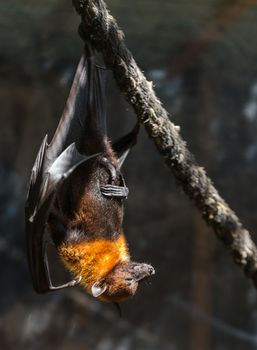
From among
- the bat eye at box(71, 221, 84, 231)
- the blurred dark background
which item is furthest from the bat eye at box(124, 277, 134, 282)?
the blurred dark background

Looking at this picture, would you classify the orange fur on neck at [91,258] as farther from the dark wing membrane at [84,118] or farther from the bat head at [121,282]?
the dark wing membrane at [84,118]

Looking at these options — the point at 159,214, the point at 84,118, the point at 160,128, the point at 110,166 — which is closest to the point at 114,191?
the point at 110,166

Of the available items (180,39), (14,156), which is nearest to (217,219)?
(180,39)

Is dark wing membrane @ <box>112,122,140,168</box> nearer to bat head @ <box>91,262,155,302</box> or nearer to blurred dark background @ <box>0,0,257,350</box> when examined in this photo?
bat head @ <box>91,262,155,302</box>

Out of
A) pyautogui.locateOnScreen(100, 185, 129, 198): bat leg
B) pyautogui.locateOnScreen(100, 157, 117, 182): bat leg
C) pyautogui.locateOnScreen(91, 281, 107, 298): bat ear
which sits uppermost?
pyautogui.locateOnScreen(100, 157, 117, 182): bat leg

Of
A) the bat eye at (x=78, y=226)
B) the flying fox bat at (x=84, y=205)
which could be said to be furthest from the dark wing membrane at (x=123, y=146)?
the bat eye at (x=78, y=226)

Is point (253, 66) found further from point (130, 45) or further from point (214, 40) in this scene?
point (130, 45)

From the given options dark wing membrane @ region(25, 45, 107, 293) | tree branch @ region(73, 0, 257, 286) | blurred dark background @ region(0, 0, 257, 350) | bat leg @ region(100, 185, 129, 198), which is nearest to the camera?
tree branch @ region(73, 0, 257, 286)
